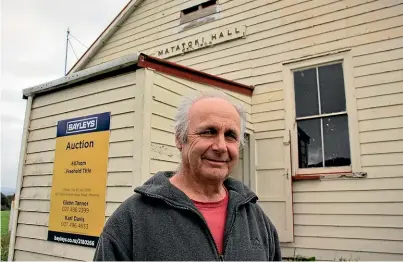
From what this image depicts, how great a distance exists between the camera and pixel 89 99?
13.3ft

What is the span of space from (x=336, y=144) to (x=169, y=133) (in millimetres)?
2456

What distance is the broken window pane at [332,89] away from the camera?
→ 475 cm

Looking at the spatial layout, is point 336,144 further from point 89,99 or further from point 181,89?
point 89,99

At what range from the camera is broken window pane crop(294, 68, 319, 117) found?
495 cm

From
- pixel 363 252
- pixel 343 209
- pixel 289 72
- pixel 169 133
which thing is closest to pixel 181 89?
pixel 169 133

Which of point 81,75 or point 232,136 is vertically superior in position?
point 81,75

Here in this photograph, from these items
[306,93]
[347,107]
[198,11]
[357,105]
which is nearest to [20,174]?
[306,93]

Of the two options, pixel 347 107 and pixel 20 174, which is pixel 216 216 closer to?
pixel 347 107

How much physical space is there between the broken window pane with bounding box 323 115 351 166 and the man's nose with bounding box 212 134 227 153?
346 centimetres

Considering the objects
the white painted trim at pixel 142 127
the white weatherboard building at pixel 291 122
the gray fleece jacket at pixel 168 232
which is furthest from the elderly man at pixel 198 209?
the white weatherboard building at pixel 291 122

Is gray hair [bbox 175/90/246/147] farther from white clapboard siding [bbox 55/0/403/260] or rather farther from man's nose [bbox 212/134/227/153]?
white clapboard siding [bbox 55/0/403/260]

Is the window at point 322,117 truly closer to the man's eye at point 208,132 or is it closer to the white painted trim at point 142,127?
the white painted trim at point 142,127

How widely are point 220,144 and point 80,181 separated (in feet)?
9.03

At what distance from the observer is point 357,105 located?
4.54 metres
